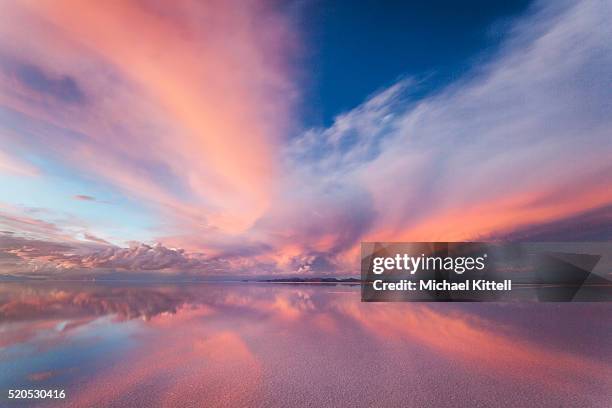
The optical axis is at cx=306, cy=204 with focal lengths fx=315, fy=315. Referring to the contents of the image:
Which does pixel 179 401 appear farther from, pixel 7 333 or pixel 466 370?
pixel 7 333

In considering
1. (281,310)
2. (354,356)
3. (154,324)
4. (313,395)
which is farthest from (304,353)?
(281,310)

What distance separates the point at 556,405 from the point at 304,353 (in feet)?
17.6

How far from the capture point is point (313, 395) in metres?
5.83

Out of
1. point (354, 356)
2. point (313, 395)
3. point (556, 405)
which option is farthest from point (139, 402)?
point (556, 405)

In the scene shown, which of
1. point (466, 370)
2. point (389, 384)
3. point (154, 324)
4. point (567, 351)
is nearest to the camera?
point (389, 384)

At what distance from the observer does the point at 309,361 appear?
25.6 feet

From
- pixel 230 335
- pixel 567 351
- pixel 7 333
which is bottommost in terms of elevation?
pixel 7 333

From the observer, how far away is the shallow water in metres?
5.81

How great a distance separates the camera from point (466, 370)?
7141 mm

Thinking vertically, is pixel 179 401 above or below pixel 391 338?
below

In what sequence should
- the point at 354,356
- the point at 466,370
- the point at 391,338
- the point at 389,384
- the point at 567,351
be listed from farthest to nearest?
1. the point at 391,338
2. the point at 567,351
3. the point at 354,356
4. the point at 466,370
5. the point at 389,384

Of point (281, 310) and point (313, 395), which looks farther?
point (281, 310)

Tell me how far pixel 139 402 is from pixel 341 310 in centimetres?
1252

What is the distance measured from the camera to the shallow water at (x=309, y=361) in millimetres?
5809
